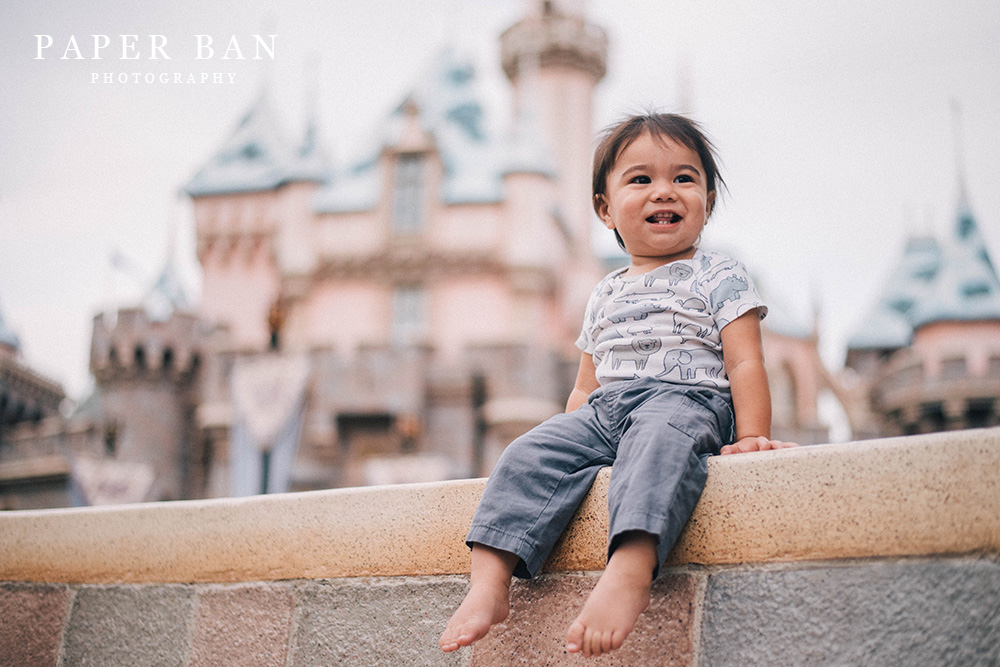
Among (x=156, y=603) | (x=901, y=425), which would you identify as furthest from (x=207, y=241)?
(x=156, y=603)

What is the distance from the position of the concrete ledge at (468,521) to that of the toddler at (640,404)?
78 mm

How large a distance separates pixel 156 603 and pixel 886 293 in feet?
84.9

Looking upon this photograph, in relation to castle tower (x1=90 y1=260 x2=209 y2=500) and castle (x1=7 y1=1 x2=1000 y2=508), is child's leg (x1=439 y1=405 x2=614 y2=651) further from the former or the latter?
castle tower (x1=90 y1=260 x2=209 y2=500)

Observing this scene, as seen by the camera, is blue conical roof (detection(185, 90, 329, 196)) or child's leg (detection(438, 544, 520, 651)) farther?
blue conical roof (detection(185, 90, 329, 196))

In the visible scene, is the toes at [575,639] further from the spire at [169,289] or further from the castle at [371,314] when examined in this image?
the spire at [169,289]

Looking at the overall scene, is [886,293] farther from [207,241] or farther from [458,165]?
[207,241]

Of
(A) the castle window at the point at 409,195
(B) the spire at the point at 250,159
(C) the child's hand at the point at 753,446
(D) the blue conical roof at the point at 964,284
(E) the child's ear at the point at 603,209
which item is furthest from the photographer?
(B) the spire at the point at 250,159

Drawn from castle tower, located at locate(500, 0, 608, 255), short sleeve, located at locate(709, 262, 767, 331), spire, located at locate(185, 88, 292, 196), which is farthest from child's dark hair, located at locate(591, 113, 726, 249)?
spire, located at locate(185, 88, 292, 196)

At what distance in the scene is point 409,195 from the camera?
18.8 meters

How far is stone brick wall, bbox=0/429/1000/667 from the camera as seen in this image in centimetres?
127

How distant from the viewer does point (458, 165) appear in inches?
768

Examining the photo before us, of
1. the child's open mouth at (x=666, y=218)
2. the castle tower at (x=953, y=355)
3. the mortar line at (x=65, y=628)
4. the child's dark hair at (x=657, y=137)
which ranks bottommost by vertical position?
the mortar line at (x=65, y=628)

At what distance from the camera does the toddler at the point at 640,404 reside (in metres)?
1.45

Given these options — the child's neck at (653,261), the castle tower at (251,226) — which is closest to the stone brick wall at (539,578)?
the child's neck at (653,261)
